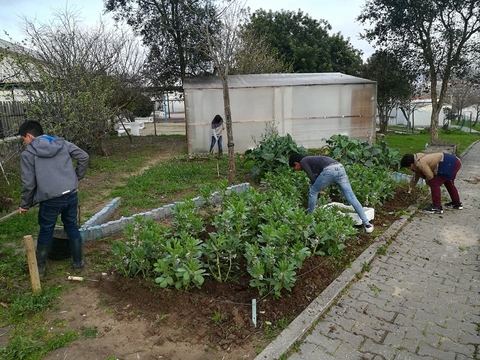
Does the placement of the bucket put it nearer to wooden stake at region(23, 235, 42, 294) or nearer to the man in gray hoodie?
the man in gray hoodie

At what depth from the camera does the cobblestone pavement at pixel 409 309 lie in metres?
2.96

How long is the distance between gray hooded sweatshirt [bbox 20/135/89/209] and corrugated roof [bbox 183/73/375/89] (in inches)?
348

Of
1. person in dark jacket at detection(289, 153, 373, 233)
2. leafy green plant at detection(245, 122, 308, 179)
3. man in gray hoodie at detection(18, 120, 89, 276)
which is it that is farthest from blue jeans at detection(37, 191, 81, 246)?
leafy green plant at detection(245, 122, 308, 179)

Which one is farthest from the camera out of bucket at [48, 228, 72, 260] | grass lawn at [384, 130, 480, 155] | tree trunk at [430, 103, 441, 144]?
grass lawn at [384, 130, 480, 155]

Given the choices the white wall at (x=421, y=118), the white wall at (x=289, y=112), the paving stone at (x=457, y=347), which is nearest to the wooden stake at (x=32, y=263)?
the paving stone at (x=457, y=347)

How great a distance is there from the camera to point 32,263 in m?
3.54

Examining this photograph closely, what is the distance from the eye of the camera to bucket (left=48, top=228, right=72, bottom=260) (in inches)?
173

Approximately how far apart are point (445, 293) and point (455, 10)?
1050 centimetres

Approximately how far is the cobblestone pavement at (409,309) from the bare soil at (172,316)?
259 millimetres

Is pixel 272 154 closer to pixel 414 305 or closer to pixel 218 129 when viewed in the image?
pixel 218 129

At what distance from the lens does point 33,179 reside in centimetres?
383

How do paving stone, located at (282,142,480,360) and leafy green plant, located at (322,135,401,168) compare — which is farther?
leafy green plant, located at (322,135,401,168)

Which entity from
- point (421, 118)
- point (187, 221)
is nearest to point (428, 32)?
point (187, 221)

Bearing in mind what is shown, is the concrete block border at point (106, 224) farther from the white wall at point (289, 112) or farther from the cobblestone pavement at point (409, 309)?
the white wall at point (289, 112)
